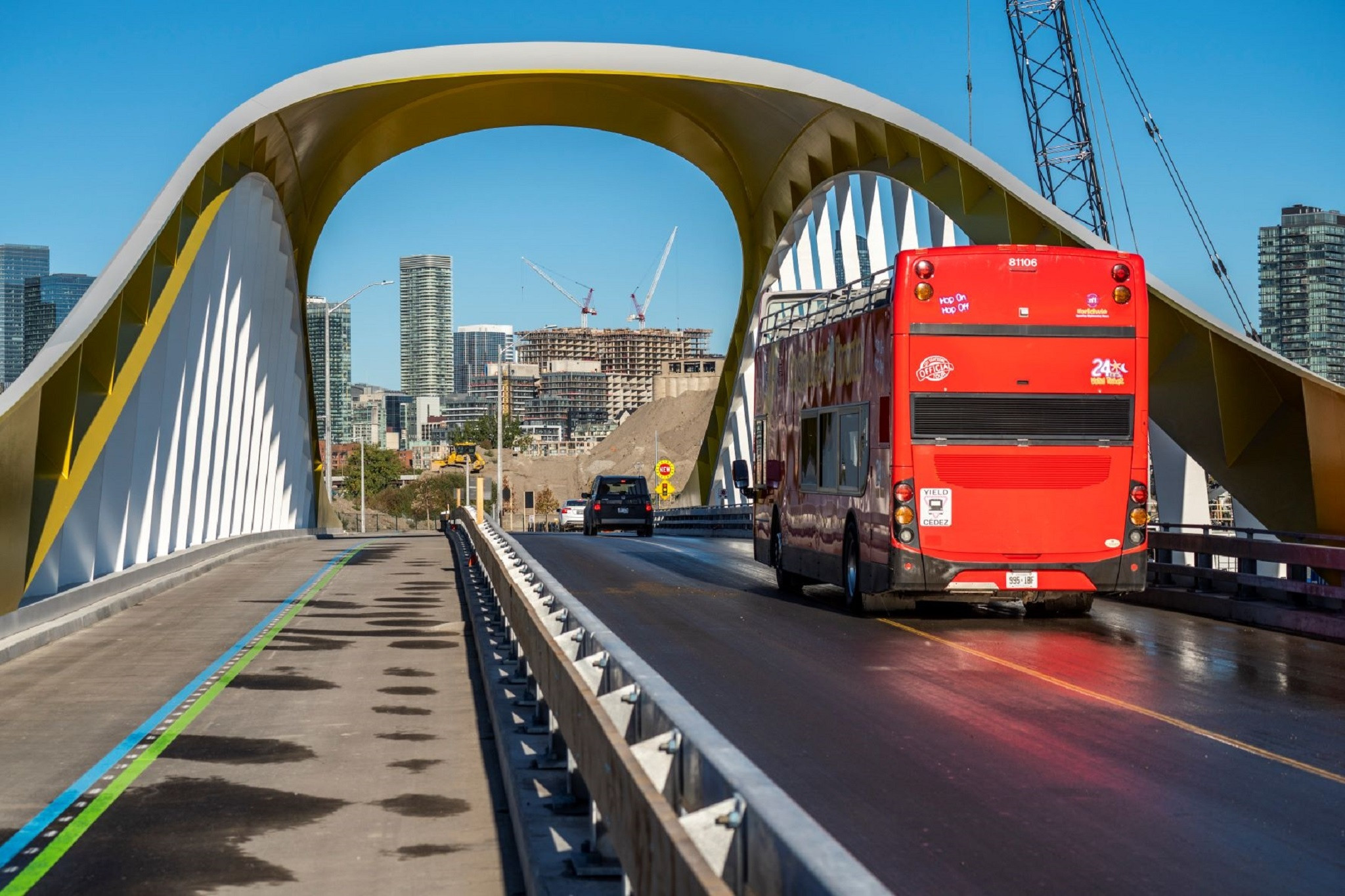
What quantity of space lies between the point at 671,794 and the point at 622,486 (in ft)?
149

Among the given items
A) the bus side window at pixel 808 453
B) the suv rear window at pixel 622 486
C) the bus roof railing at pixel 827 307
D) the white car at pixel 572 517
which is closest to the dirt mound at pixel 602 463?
the white car at pixel 572 517

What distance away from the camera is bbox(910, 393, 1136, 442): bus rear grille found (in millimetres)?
17328

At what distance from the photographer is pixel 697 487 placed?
6619cm

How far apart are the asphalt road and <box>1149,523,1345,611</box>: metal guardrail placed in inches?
27.3

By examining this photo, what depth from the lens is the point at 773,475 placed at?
23.7 meters

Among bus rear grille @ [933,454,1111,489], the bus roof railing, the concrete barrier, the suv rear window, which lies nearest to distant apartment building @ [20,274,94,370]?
the suv rear window

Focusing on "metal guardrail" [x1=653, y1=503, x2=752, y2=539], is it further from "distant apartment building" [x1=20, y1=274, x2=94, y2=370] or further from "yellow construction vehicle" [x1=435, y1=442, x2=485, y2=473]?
"distant apartment building" [x1=20, y1=274, x2=94, y2=370]

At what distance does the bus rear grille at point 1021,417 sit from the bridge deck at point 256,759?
5.61 m

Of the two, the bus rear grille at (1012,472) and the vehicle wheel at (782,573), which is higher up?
the bus rear grille at (1012,472)

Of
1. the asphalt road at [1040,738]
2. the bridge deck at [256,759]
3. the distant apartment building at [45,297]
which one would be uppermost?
the distant apartment building at [45,297]

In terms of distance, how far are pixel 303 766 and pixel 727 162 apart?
48.3 meters

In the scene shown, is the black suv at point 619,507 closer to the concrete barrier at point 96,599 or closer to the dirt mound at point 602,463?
the concrete barrier at point 96,599

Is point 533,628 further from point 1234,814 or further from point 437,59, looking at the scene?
point 437,59

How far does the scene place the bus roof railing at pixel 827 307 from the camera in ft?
60.0
